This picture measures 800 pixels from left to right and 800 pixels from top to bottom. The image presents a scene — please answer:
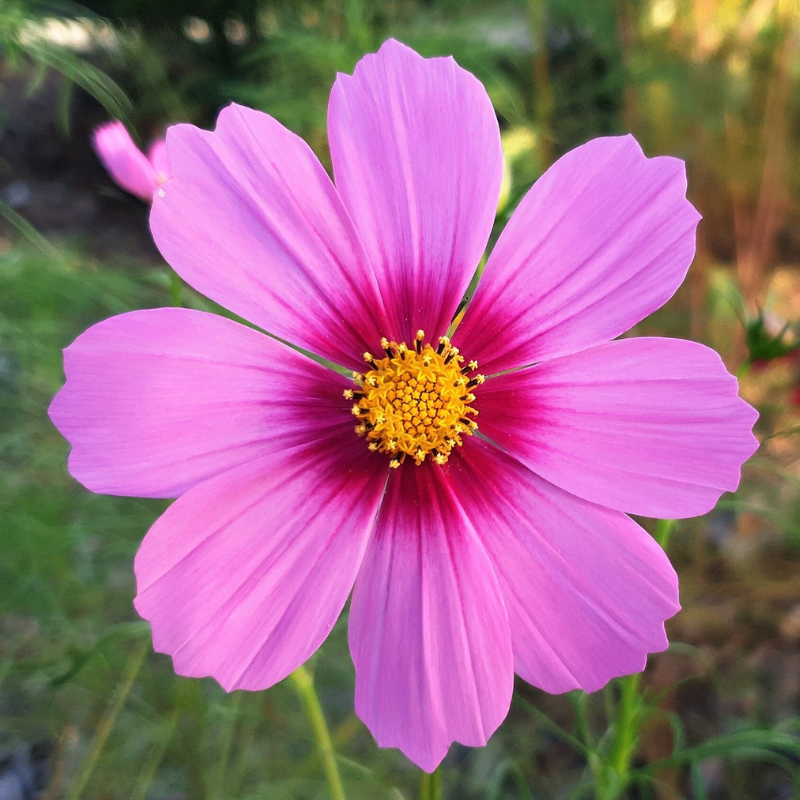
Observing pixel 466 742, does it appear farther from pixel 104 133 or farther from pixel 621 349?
pixel 104 133

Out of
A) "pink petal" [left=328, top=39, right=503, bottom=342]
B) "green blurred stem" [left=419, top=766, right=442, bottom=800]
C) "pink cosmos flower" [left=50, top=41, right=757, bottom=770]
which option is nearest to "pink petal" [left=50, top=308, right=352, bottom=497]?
"pink cosmos flower" [left=50, top=41, right=757, bottom=770]

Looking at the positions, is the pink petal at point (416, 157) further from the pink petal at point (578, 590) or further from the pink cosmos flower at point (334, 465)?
the pink petal at point (578, 590)

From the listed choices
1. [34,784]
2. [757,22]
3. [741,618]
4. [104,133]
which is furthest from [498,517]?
[757,22]

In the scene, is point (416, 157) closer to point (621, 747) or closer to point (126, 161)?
point (126, 161)

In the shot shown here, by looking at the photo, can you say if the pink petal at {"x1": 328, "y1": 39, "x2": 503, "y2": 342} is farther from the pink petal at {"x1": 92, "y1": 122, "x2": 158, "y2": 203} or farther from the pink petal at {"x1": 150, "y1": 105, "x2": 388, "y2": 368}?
the pink petal at {"x1": 92, "y1": 122, "x2": 158, "y2": 203}

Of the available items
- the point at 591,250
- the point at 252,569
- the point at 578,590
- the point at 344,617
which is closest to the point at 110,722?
the point at 344,617

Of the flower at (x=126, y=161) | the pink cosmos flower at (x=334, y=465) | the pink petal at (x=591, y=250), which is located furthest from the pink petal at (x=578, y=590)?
the flower at (x=126, y=161)
